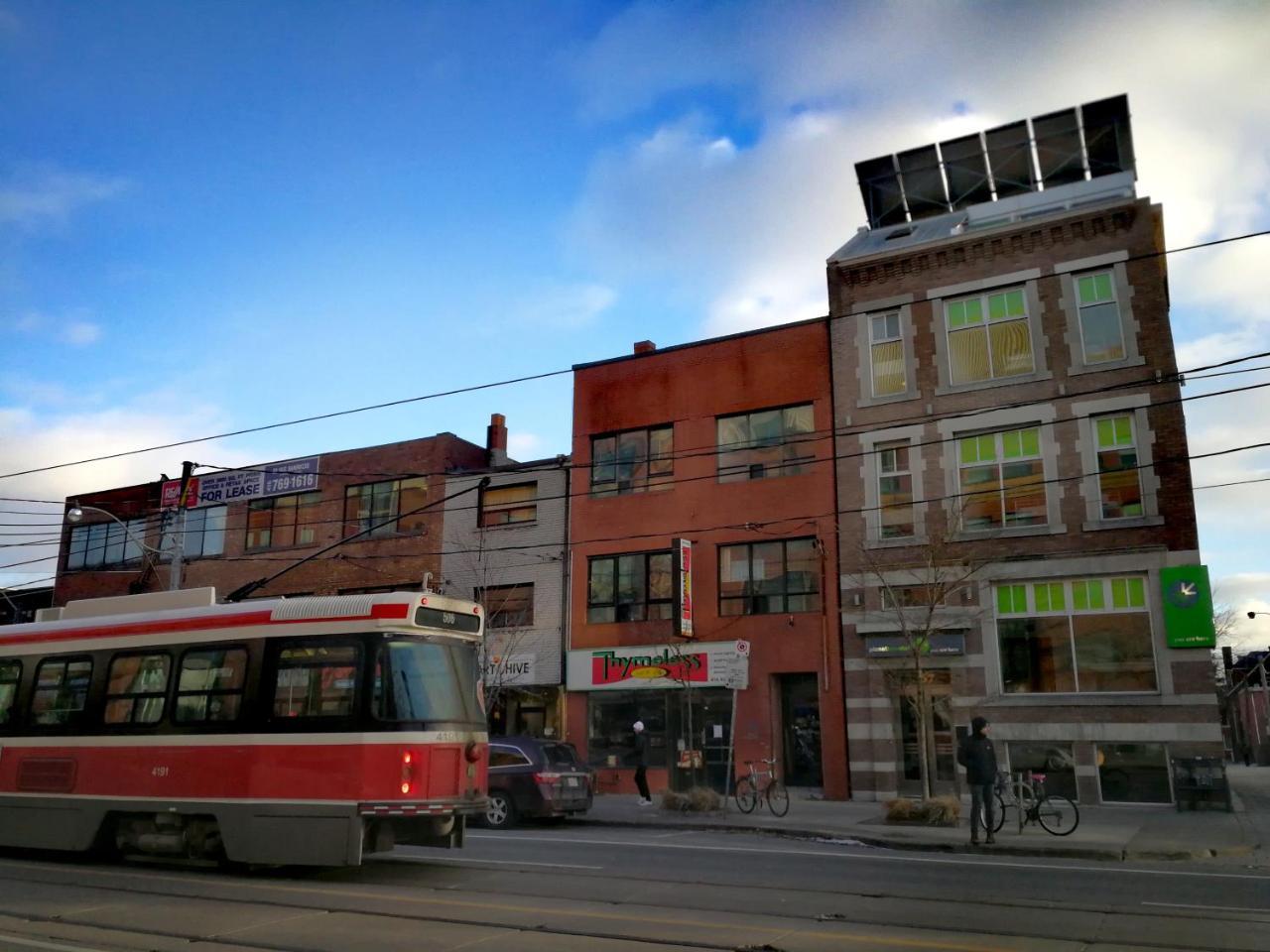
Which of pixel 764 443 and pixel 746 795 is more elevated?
pixel 764 443

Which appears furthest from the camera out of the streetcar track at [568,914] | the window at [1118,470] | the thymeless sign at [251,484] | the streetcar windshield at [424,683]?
the thymeless sign at [251,484]

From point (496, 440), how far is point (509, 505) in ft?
18.9

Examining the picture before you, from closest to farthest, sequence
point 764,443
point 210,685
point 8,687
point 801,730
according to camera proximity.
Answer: point 210,685 < point 8,687 < point 801,730 < point 764,443

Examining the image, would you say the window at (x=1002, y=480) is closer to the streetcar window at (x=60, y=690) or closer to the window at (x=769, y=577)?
the window at (x=769, y=577)

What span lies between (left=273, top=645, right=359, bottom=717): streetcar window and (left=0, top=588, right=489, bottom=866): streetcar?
0.05 ft

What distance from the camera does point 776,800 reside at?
71.2 feet

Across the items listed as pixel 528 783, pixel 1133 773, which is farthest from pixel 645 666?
pixel 1133 773

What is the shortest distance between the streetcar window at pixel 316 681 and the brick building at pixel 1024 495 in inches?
506

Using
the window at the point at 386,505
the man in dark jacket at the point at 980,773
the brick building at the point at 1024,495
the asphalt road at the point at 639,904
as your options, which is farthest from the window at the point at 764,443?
the asphalt road at the point at 639,904

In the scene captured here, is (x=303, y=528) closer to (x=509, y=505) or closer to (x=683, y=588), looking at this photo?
(x=509, y=505)

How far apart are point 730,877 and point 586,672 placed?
1698 cm

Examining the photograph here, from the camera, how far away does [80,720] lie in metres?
13.8

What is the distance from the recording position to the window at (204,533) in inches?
1505

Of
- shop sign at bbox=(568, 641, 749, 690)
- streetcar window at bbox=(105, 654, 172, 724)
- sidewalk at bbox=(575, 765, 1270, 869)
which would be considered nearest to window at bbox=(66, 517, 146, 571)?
shop sign at bbox=(568, 641, 749, 690)
